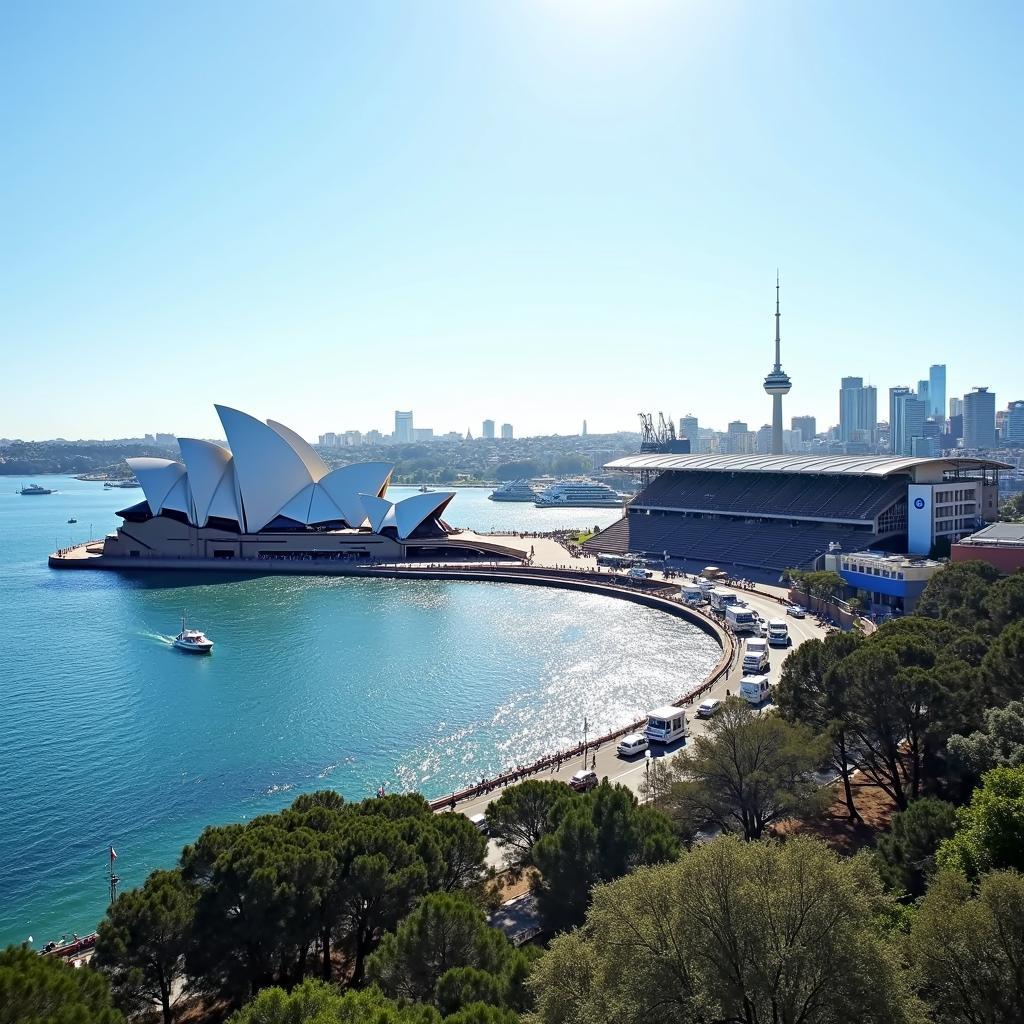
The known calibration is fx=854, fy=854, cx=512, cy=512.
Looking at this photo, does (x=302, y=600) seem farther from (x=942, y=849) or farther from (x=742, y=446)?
(x=742, y=446)

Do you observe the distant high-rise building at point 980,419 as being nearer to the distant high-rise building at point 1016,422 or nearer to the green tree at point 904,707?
the distant high-rise building at point 1016,422

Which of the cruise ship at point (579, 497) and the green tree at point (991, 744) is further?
the cruise ship at point (579, 497)

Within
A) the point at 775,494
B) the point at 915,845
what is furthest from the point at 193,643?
the point at 775,494

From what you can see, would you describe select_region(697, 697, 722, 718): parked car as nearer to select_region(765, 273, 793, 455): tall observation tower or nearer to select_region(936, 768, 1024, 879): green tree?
select_region(936, 768, 1024, 879): green tree

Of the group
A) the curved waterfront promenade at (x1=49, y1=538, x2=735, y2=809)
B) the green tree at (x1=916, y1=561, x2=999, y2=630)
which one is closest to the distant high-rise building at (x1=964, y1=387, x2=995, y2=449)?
the curved waterfront promenade at (x1=49, y1=538, x2=735, y2=809)

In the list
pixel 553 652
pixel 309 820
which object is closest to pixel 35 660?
pixel 553 652

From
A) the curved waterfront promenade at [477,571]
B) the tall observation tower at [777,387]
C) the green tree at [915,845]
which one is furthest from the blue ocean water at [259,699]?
the tall observation tower at [777,387]
